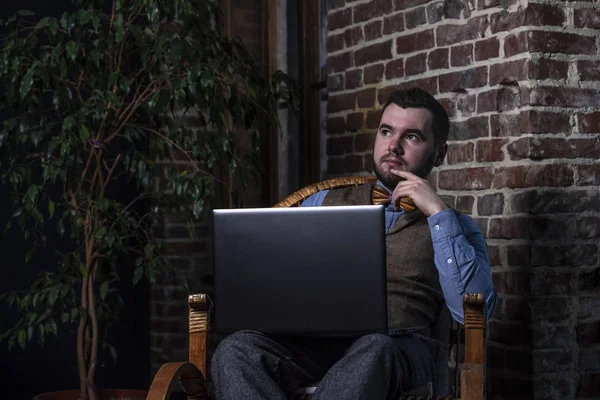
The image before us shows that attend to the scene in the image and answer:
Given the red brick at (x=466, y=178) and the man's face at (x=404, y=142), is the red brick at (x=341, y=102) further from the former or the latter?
the man's face at (x=404, y=142)

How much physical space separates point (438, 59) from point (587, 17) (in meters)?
0.52

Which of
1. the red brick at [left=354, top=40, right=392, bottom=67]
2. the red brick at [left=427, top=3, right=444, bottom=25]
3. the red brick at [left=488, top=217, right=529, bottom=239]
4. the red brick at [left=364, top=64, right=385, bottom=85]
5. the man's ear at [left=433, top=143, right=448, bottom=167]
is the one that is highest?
the red brick at [left=427, top=3, right=444, bottom=25]

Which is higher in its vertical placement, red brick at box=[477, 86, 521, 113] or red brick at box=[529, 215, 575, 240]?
red brick at box=[477, 86, 521, 113]

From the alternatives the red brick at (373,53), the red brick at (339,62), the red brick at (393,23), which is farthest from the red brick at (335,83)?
the red brick at (393,23)

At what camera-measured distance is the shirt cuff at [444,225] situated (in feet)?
8.23

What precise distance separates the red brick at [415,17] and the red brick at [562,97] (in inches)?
24.2

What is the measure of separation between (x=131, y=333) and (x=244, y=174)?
1384 millimetres

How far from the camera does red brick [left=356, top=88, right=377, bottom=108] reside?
3.62 metres

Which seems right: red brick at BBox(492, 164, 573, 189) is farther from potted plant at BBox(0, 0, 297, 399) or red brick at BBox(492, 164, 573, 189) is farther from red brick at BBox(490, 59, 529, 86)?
potted plant at BBox(0, 0, 297, 399)

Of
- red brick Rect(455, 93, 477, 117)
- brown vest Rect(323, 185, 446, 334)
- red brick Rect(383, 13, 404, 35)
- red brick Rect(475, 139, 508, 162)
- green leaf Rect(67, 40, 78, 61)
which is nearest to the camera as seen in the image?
brown vest Rect(323, 185, 446, 334)

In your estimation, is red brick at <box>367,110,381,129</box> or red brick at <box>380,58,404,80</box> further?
red brick at <box>367,110,381,129</box>

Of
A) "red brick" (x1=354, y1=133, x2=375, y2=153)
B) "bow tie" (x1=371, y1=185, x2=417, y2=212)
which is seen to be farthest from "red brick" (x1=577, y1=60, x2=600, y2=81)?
"red brick" (x1=354, y1=133, x2=375, y2=153)

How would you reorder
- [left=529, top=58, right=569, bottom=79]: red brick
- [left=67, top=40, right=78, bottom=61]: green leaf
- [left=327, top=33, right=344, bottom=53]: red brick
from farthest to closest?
[left=327, top=33, right=344, bottom=53]: red brick
[left=67, top=40, right=78, bottom=61]: green leaf
[left=529, top=58, right=569, bottom=79]: red brick

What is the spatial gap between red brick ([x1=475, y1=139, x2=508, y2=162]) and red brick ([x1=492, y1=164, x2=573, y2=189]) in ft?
0.25
